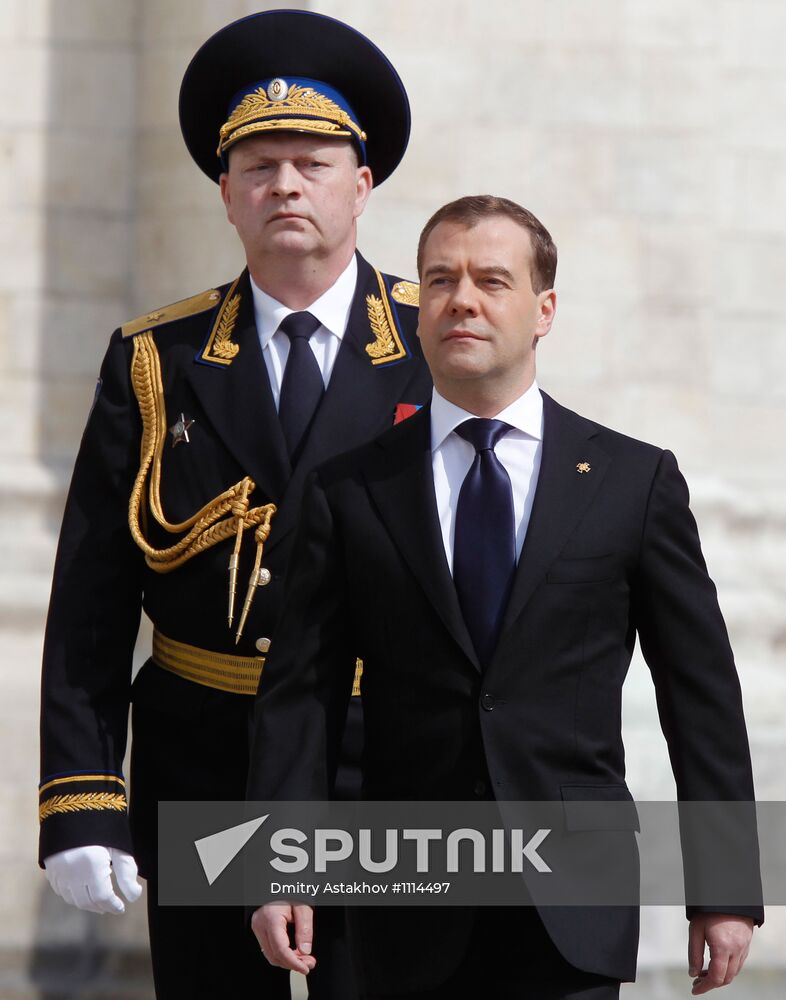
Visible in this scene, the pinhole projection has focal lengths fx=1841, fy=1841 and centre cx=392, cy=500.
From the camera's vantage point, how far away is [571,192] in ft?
18.5

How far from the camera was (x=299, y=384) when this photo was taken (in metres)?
3.62

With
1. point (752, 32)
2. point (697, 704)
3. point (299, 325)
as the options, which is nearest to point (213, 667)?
point (299, 325)

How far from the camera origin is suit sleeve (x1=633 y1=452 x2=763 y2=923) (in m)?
2.94

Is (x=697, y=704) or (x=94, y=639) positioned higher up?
(x=94, y=639)

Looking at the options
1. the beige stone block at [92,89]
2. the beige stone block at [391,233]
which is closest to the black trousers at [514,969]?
the beige stone block at [391,233]

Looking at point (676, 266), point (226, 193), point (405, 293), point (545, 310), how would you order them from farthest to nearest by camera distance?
point (676, 266) → point (405, 293) → point (226, 193) → point (545, 310)

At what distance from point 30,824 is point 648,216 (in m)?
2.65

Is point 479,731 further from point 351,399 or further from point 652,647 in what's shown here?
point 351,399

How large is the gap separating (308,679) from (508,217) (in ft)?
2.71

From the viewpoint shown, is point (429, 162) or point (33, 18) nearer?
point (429, 162)

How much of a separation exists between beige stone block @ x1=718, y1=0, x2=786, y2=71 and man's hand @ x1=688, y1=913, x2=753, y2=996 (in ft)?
11.7

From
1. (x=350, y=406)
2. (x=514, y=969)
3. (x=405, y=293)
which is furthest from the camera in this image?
(x=405, y=293)

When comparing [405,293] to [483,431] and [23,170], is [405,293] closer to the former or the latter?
[483,431]

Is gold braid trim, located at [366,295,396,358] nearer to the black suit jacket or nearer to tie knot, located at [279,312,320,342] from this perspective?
tie knot, located at [279,312,320,342]
